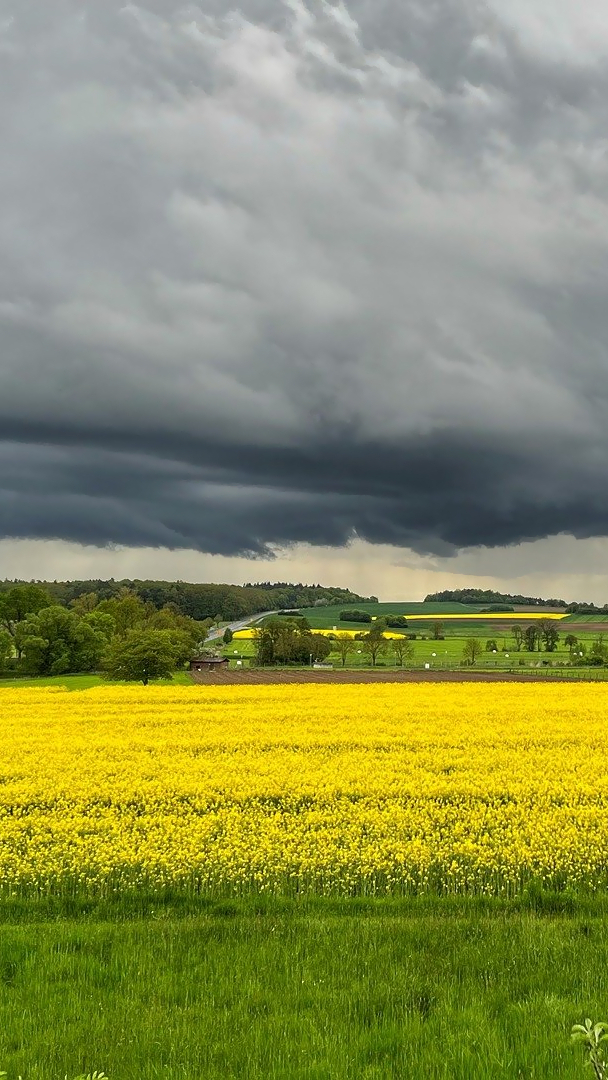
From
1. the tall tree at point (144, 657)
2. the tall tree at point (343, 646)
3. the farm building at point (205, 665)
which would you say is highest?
the tall tree at point (144, 657)

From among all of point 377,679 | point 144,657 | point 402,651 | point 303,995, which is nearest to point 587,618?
point 402,651

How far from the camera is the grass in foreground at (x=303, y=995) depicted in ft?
20.5

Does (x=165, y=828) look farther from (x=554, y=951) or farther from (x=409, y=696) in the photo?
(x=409, y=696)

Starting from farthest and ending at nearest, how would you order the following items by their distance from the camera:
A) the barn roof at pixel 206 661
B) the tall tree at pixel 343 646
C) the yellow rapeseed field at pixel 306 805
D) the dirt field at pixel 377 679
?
the tall tree at pixel 343 646, the barn roof at pixel 206 661, the dirt field at pixel 377 679, the yellow rapeseed field at pixel 306 805

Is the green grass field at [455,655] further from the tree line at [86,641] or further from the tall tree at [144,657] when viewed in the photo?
the tall tree at [144,657]

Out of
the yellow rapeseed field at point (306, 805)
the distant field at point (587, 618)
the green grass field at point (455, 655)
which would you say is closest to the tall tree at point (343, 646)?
the green grass field at point (455, 655)

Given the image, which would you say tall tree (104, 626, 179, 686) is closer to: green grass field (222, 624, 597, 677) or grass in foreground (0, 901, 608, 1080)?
green grass field (222, 624, 597, 677)

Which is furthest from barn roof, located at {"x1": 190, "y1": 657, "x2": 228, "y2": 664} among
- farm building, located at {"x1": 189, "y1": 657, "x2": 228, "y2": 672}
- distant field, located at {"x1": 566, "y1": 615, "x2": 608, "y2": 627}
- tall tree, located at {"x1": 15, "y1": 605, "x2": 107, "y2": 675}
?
distant field, located at {"x1": 566, "y1": 615, "x2": 608, "y2": 627}

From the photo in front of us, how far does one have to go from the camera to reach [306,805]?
16.4 m

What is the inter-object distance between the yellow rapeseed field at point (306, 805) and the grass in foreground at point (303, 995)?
176cm

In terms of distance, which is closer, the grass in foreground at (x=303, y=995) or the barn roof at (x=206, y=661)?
the grass in foreground at (x=303, y=995)

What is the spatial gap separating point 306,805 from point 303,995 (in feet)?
29.3

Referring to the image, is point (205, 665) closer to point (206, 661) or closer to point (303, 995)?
point (206, 661)

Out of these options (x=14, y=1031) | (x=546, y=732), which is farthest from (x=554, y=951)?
(x=546, y=732)
